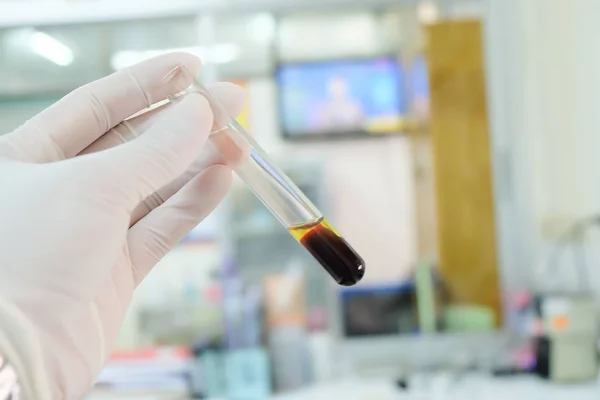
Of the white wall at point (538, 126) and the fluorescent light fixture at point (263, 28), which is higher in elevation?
the fluorescent light fixture at point (263, 28)

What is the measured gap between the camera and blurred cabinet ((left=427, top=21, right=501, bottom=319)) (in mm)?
1683

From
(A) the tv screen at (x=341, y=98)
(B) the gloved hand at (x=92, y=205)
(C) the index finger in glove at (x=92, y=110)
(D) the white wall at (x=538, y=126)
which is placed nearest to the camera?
(B) the gloved hand at (x=92, y=205)

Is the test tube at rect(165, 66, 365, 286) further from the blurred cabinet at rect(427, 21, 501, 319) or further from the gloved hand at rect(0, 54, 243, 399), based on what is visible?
the blurred cabinet at rect(427, 21, 501, 319)

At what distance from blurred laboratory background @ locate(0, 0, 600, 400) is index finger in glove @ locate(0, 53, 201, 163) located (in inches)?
41.3

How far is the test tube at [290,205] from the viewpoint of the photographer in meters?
0.61

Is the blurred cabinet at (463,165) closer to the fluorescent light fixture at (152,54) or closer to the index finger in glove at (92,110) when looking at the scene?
the fluorescent light fixture at (152,54)

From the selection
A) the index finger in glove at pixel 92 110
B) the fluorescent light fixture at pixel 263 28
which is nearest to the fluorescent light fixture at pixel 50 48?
the fluorescent light fixture at pixel 263 28

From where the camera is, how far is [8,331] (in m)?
0.49

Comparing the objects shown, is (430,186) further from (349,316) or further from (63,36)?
(63,36)

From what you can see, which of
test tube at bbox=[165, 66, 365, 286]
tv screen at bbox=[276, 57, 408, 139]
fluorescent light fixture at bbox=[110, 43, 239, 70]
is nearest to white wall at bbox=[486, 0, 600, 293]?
Result: tv screen at bbox=[276, 57, 408, 139]

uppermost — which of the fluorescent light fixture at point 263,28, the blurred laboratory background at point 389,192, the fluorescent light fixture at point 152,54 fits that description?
the fluorescent light fixture at point 263,28

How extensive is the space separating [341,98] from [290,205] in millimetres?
1265

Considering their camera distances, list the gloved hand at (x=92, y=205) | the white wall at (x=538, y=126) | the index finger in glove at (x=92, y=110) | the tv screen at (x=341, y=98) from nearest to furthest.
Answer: the gloved hand at (x=92, y=205) → the index finger in glove at (x=92, y=110) → the white wall at (x=538, y=126) → the tv screen at (x=341, y=98)

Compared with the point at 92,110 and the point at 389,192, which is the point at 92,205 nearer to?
the point at 92,110
